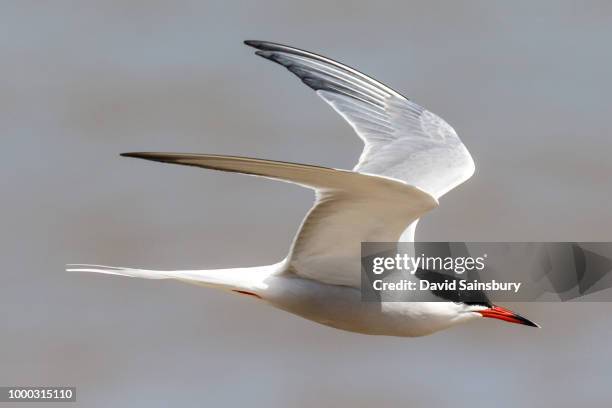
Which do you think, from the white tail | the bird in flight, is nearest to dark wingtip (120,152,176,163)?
the bird in flight

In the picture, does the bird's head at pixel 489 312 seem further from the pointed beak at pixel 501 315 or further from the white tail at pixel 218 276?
the white tail at pixel 218 276

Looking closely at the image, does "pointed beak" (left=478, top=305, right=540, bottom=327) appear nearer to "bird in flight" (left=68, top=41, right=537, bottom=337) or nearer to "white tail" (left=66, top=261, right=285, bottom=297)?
"bird in flight" (left=68, top=41, right=537, bottom=337)

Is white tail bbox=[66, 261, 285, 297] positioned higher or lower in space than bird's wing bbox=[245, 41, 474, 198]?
lower

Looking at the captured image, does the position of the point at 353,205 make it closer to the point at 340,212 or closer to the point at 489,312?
the point at 340,212

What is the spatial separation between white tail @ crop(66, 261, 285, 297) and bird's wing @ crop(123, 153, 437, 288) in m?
0.09

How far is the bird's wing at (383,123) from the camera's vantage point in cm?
409

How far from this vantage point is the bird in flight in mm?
3328

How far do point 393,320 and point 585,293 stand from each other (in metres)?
1.62

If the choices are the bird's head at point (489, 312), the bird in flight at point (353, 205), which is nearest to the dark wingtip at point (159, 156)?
the bird in flight at point (353, 205)

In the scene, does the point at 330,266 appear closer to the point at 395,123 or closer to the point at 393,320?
the point at 393,320

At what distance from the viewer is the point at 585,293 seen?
16.8 feet

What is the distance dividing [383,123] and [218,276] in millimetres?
978

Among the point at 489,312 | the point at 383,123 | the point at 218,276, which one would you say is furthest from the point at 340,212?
the point at 383,123

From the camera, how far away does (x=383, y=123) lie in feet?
14.3
